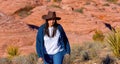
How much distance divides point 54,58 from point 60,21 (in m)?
22.0

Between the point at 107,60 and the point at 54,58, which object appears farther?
the point at 107,60

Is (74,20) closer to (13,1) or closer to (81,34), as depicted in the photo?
(81,34)

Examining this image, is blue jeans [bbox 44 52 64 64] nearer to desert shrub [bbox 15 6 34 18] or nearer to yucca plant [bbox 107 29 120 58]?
yucca plant [bbox 107 29 120 58]

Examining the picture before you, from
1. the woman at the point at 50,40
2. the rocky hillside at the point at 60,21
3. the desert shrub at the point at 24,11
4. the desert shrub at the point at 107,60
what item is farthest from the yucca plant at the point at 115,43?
the desert shrub at the point at 24,11

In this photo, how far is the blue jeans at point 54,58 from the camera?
20.8ft

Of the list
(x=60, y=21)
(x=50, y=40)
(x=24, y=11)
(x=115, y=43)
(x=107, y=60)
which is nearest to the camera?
(x=50, y=40)

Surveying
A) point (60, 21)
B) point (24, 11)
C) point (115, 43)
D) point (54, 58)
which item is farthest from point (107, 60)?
point (24, 11)

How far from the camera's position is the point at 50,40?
6367 millimetres

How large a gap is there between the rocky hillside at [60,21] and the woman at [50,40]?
12532 millimetres

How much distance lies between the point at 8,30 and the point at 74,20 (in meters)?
6.49

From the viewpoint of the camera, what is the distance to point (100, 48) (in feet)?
33.5

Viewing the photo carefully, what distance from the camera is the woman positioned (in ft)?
20.7

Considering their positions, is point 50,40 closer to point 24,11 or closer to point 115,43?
point 115,43

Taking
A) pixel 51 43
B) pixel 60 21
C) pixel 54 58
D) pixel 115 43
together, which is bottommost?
pixel 60 21
